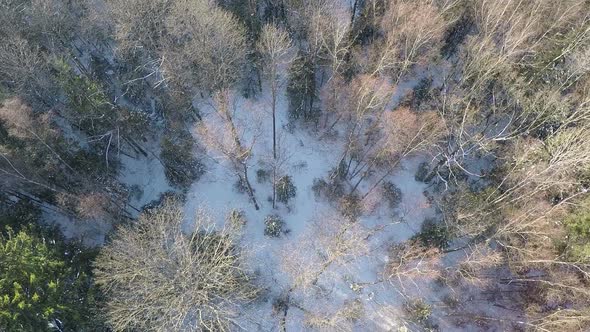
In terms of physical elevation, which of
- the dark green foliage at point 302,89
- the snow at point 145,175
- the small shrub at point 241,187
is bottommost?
the snow at point 145,175

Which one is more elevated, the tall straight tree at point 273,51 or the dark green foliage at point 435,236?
the tall straight tree at point 273,51

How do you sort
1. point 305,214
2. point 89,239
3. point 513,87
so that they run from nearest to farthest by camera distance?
point 513,87
point 89,239
point 305,214

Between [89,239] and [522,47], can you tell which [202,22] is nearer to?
[89,239]

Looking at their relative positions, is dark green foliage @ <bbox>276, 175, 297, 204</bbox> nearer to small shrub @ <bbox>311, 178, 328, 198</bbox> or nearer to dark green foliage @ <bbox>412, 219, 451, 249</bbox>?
small shrub @ <bbox>311, 178, 328, 198</bbox>

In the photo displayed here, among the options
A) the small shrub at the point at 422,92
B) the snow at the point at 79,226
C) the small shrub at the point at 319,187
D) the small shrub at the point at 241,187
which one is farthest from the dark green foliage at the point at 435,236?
the snow at the point at 79,226

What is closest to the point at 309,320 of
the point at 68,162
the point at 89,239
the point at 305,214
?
the point at 305,214

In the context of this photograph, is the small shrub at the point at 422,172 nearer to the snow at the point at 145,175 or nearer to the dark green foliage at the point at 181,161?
the dark green foliage at the point at 181,161

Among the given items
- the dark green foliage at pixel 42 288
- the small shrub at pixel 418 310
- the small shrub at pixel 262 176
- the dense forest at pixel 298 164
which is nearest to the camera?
the dark green foliage at pixel 42 288

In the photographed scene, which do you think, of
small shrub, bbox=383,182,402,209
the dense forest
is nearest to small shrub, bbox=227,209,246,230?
the dense forest
